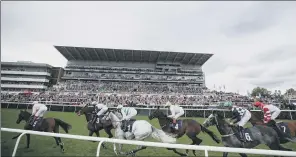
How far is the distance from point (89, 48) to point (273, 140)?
35269 millimetres

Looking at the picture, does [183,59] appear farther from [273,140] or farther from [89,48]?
[273,140]

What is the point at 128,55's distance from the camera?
38344 millimetres

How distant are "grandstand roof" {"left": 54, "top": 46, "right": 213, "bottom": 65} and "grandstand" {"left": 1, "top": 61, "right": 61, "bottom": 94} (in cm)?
776

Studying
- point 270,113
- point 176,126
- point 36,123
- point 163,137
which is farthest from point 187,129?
point 36,123

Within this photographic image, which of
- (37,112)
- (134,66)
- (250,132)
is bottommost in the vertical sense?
(250,132)

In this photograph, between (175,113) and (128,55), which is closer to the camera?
(175,113)

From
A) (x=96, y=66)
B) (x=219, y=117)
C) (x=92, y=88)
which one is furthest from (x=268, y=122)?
(x=96, y=66)

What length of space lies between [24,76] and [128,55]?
2405 centimetres

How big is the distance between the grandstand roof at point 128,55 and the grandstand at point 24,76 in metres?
7.76

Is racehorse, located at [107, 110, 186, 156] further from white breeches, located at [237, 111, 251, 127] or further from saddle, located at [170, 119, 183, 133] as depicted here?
white breeches, located at [237, 111, 251, 127]

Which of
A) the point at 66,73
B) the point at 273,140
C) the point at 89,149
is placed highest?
the point at 66,73

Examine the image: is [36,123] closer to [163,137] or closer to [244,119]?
[163,137]

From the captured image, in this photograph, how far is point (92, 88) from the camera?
98.0 feet

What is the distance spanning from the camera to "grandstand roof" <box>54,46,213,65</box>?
1448 inches
